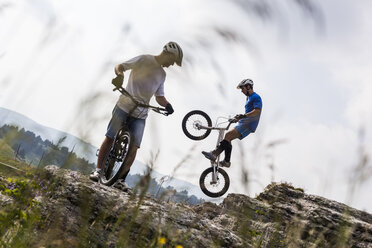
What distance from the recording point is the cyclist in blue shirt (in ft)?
27.2

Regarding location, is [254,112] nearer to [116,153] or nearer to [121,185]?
[116,153]

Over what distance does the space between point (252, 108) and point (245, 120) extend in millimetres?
449

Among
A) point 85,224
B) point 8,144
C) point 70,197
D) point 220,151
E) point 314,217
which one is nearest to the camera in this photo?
point 85,224

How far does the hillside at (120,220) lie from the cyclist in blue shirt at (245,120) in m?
1.49

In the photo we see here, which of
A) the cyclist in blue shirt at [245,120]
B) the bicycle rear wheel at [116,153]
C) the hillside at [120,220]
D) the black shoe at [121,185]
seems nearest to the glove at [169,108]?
→ the bicycle rear wheel at [116,153]

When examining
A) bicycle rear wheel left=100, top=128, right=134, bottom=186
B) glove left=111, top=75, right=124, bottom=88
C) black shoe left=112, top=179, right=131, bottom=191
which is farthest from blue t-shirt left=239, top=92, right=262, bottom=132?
glove left=111, top=75, right=124, bottom=88

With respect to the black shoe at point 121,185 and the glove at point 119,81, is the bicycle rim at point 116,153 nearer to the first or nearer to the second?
the black shoe at point 121,185

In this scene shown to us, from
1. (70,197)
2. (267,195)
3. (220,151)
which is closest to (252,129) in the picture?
(220,151)

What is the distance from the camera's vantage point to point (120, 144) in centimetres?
538

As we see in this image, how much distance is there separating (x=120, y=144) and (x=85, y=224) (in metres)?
4.03

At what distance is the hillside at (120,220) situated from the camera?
1.58m

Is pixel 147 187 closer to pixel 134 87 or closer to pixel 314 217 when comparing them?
pixel 134 87

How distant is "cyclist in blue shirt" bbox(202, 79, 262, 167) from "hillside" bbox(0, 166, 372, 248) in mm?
1492

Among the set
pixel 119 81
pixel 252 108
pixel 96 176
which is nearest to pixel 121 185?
pixel 96 176
